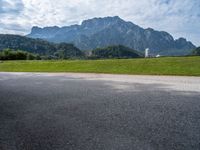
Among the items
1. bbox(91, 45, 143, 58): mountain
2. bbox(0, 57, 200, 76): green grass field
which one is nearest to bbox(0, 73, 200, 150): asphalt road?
bbox(0, 57, 200, 76): green grass field

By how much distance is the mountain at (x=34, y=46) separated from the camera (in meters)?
149

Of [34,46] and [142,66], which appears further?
[34,46]

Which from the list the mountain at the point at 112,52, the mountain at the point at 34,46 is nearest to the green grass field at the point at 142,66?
the mountain at the point at 112,52

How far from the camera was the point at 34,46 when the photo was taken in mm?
156875

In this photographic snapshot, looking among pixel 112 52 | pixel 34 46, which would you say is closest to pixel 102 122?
pixel 112 52

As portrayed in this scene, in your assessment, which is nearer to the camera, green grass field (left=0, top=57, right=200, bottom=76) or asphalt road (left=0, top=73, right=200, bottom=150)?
asphalt road (left=0, top=73, right=200, bottom=150)

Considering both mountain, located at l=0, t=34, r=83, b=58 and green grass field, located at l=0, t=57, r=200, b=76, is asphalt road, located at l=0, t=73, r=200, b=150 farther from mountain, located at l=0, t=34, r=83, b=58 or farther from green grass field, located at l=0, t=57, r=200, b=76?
mountain, located at l=0, t=34, r=83, b=58

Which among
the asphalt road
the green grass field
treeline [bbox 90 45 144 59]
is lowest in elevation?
the asphalt road

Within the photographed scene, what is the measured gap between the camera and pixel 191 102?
9.44 metres

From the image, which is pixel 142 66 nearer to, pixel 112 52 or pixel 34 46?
pixel 112 52

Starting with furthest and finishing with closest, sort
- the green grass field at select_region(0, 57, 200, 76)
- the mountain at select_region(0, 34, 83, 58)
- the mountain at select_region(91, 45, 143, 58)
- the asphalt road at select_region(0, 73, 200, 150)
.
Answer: the mountain at select_region(0, 34, 83, 58), the mountain at select_region(91, 45, 143, 58), the green grass field at select_region(0, 57, 200, 76), the asphalt road at select_region(0, 73, 200, 150)

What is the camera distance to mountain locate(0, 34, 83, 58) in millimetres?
148925

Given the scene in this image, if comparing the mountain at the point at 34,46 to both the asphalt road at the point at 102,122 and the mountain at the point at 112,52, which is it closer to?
the mountain at the point at 112,52

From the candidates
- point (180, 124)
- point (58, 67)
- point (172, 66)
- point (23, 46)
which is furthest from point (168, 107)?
point (23, 46)
